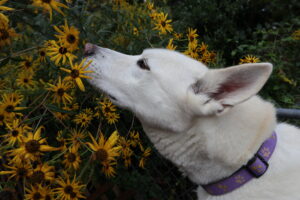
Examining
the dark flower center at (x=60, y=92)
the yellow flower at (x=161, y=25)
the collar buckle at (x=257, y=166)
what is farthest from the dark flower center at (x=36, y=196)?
the yellow flower at (x=161, y=25)

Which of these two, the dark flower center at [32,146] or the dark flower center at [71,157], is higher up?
the dark flower center at [32,146]

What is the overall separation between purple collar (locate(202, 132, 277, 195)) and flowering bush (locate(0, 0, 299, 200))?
0.68 m

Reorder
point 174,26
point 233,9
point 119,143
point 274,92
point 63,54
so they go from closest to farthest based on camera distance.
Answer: point 63,54 → point 119,143 → point 174,26 → point 274,92 → point 233,9

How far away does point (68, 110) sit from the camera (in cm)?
176

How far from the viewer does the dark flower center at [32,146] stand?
4.47ft

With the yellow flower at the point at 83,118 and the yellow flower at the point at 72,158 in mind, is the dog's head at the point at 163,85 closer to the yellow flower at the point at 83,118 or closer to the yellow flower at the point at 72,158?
the yellow flower at the point at 83,118

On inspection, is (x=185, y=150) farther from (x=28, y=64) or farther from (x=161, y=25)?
(x=28, y=64)

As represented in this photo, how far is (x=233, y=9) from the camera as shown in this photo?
3.73 m

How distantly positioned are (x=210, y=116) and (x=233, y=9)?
2.75 meters

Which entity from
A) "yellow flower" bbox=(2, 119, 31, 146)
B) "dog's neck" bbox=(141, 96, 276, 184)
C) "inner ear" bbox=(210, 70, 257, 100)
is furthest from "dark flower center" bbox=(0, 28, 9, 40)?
"inner ear" bbox=(210, 70, 257, 100)

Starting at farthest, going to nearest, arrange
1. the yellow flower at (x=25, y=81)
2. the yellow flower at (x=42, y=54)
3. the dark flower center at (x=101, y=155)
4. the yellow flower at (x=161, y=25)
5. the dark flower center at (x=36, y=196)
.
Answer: the yellow flower at (x=161, y=25), the yellow flower at (x=25, y=81), the yellow flower at (x=42, y=54), the dark flower center at (x=36, y=196), the dark flower center at (x=101, y=155)

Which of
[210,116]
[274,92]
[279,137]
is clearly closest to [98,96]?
[210,116]

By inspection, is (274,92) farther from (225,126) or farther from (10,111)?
(10,111)

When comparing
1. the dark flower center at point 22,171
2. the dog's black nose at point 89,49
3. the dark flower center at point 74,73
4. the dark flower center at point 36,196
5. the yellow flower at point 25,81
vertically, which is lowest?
the dark flower center at point 36,196
